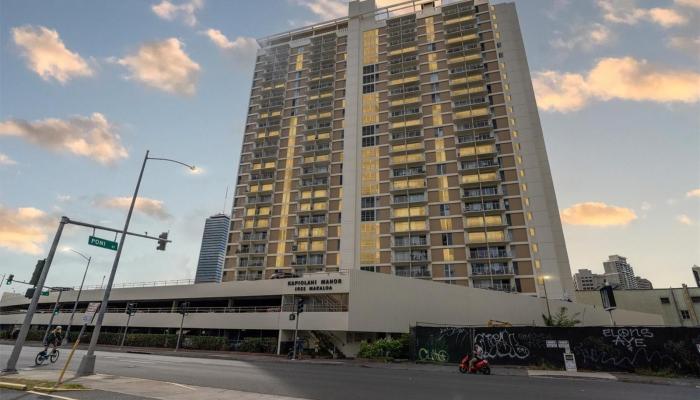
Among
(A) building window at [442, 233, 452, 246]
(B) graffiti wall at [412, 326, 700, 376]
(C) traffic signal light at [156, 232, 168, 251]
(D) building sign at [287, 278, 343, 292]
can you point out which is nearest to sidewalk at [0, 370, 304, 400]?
(C) traffic signal light at [156, 232, 168, 251]

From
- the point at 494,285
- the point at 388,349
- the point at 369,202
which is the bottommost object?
the point at 388,349

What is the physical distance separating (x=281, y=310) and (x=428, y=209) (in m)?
37.1

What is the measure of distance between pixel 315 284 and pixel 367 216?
33.9 metres

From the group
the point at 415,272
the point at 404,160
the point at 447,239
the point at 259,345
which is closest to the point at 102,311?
the point at 259,345

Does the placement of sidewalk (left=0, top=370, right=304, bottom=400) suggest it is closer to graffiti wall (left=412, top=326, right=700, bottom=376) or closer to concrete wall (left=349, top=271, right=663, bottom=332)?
graffiti wall (left=412, top=326, right=700, bottom=376)

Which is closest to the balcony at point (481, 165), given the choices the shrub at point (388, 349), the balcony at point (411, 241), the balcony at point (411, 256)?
the balcony at point (411, 241)

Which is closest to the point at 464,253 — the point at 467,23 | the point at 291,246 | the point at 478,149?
the point at 478,149

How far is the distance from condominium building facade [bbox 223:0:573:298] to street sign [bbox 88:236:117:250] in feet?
166

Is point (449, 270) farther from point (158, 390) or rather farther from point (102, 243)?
point (158, 390)

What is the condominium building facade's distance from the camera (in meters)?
62.9

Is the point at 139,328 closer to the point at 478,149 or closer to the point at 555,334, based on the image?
the point at 555,334

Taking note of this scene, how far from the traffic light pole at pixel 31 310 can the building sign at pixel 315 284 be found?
23.7m

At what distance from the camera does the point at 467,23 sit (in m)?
79.1

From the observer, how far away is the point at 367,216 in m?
70.4
